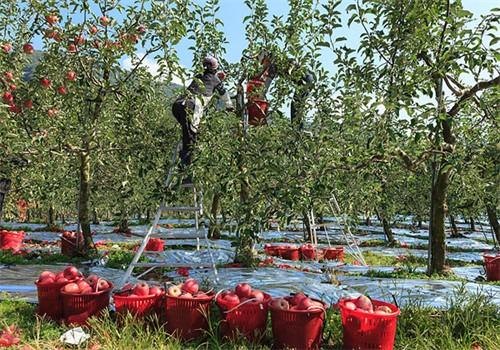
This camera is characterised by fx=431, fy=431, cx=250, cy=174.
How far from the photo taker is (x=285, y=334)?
326 centimetres

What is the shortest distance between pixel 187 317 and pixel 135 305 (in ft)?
1.52

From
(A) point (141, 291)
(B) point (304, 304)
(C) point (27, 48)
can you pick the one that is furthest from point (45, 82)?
(B) point (304, 304)

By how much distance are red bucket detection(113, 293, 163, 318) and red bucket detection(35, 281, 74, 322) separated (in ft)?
2.14

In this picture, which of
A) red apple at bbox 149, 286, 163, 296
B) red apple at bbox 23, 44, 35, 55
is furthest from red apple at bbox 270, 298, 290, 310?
red apple at bbox 23, 44, 35, 55

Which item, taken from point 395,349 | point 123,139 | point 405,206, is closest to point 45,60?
point 123,139

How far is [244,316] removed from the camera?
3.39 metres

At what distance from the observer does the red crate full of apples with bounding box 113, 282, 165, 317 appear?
359 cm

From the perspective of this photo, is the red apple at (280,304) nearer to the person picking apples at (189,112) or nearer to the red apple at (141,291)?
the red apple at (141,291)

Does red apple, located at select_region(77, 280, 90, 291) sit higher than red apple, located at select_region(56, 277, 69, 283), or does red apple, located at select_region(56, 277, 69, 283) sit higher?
red apple, located at select_region(56, 277, 69, 283)

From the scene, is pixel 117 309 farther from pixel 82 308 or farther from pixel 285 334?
pixel 285 334

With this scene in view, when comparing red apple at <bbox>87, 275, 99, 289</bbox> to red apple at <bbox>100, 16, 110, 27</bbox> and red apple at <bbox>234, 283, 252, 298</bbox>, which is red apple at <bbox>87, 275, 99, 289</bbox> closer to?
red apple at <bbox>234, 283, 252, 298</bbox>

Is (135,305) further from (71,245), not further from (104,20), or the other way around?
(71,245)

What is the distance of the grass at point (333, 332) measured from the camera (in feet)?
10.7

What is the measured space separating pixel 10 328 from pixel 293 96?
11.0 ft
